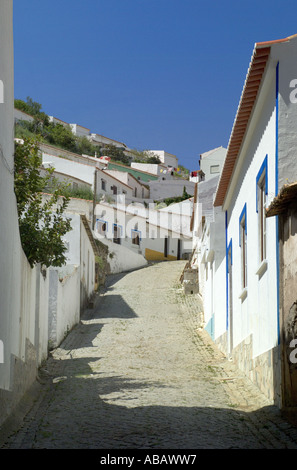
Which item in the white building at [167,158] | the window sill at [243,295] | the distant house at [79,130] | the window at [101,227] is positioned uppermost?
the distant house at [79,130]

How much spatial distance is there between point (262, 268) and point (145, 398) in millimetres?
2807

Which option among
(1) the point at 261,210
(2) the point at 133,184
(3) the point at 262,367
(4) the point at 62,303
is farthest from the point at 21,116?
(3) the point at 262,367

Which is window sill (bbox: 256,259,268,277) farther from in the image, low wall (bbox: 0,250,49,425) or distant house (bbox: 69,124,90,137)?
distant house (bbox: 69,124,90,137)

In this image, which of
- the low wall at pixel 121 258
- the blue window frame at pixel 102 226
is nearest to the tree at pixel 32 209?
the low wall at pixel 121 258

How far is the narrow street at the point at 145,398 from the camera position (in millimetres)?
7027

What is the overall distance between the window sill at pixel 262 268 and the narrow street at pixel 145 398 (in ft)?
6.30

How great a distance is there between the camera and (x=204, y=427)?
25.3 ft

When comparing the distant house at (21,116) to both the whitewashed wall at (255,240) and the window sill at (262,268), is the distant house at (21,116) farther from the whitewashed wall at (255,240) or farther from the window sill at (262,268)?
the window sill at (262,268)

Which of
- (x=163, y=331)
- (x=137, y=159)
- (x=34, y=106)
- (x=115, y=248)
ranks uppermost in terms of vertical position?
(x=34, y=106)

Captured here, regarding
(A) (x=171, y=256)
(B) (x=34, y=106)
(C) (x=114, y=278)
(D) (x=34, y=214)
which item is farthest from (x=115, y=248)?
(B) (x=34, y=106)

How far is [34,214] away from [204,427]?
5.97 metres

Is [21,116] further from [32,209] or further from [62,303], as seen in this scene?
[32,209]

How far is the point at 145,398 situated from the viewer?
32.5ft
